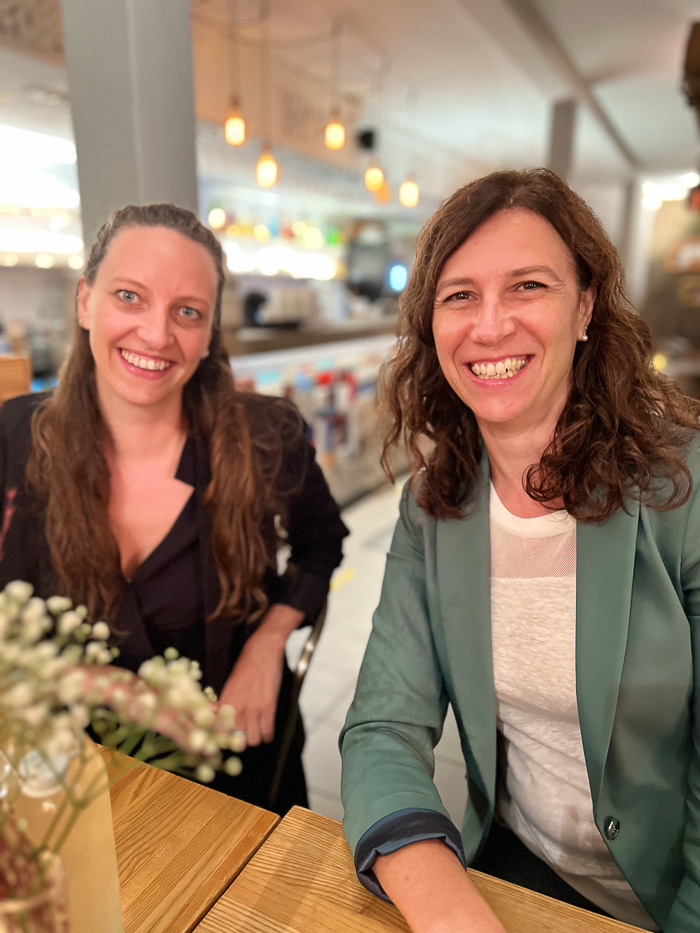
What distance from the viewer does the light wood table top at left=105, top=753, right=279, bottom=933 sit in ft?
2.92

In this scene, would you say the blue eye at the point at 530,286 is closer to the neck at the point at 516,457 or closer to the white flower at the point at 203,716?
the neck at the point at 516,457

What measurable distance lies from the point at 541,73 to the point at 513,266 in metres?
5.40

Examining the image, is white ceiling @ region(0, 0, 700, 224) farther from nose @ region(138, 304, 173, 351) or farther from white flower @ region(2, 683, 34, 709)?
white flower @ region(2, 683, 34, 709)

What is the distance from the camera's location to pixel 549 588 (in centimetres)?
119

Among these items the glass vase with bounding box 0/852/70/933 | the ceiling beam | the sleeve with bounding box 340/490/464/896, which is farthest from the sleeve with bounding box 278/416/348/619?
the ceiling beam

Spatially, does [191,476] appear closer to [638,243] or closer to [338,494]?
[338,494]

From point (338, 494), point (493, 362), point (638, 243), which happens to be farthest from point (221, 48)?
point (638, 243)

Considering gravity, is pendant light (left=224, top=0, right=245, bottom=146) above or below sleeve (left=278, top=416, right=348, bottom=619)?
above

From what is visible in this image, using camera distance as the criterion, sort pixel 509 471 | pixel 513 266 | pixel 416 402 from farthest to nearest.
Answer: pixel 416 402 < pixel 509 471 < pixel 513 266

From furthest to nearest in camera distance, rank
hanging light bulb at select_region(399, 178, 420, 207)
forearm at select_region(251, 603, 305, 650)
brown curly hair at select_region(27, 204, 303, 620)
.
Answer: hanging light bulb at select_region(399, 178, 420, 207) < forearm at select_region(251, 603, 305, 650) < brown curly hair at select_region(27, 204, 303, 620)

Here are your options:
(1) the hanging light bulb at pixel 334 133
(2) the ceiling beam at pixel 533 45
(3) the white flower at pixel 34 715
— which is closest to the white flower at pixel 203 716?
(3) the white flower at pixel 34 715

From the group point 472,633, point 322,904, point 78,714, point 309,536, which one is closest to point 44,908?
point 78,714

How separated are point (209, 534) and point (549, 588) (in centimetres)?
77

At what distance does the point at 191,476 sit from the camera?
5.20 feet
